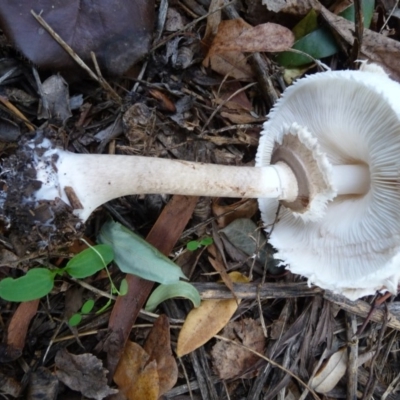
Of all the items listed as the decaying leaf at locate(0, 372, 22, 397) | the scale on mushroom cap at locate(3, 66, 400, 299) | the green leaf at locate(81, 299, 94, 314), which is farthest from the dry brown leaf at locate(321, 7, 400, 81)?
the decaying leaf at locate(0, 372, 22, 397)

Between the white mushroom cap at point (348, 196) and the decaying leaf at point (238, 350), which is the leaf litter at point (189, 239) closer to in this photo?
the decaying leaf at point (238, 350)

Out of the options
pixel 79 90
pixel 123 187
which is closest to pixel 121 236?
pixel 123 187

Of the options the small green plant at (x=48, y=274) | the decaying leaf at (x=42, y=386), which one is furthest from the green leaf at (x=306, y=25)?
the decaying leaf at (x=42, y=386)

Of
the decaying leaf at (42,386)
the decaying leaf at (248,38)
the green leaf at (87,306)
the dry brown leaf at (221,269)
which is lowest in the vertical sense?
the decaying leaf at (42,386)

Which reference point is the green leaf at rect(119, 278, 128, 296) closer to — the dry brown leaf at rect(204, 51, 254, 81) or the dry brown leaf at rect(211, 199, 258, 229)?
the dry brown leaf at rect(211, 199, 258, 229)

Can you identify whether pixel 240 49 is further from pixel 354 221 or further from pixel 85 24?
pixel 354 221

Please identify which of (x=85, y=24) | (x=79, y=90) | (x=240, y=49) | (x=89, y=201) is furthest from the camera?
(x=240, y=49)
